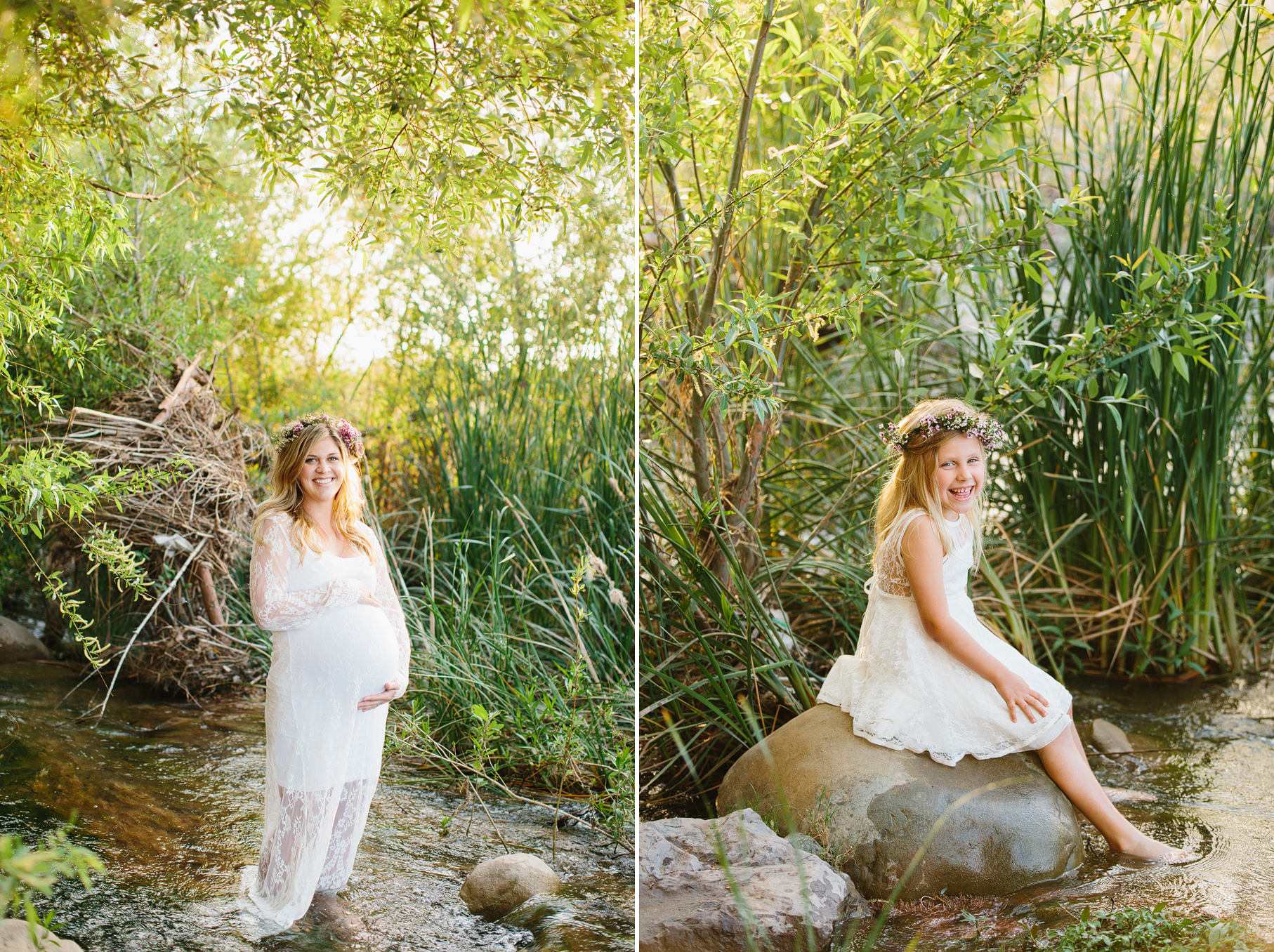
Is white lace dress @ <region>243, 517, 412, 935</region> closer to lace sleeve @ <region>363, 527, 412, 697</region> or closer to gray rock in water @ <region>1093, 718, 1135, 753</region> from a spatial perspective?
lace sleeve @ <region>363, 527, 412, 697</region>

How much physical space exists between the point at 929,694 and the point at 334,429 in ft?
4.65

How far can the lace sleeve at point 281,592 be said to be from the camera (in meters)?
1.55

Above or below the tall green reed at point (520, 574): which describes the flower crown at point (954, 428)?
above

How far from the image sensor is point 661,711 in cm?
220

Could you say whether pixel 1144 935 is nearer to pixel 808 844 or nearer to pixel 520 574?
pixel 808 844

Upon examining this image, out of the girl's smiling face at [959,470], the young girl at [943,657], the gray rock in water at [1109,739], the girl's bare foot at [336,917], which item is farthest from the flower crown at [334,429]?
the gray rock in water at [1109,739]

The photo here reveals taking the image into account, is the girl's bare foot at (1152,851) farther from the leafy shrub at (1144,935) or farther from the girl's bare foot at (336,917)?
the girl's bare foot at (336,917)

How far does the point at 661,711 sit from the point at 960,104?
5.36ft

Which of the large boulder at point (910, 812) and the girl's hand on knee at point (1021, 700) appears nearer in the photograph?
the large boulder at point (910, 812)

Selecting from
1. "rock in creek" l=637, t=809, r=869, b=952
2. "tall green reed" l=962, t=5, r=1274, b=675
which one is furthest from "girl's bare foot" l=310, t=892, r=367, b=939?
"tall green reed" l=962, t=5, r=1274, b=675

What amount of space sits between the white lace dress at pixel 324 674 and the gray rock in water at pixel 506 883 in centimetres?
22

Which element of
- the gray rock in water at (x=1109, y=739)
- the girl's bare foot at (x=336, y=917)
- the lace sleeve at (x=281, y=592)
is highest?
the lace sleeve at (x=281, y=592)

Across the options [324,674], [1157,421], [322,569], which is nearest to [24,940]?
[324,674]

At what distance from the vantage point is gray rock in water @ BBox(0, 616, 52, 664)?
1.39 metres
